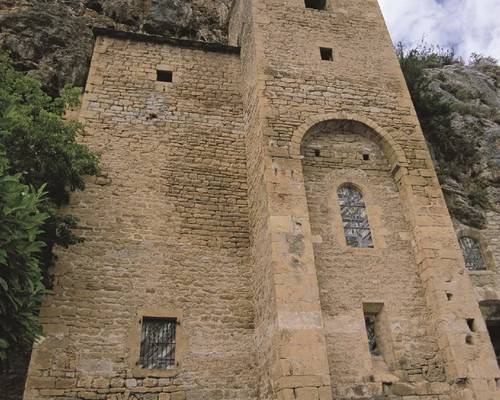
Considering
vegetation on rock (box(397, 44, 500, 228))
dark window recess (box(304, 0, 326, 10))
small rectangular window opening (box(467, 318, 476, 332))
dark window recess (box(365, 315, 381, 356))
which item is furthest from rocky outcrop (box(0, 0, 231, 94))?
small rectangular window opening (box(467, 318, 476, 332))

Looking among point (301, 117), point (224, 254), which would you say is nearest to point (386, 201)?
point (301, 117)

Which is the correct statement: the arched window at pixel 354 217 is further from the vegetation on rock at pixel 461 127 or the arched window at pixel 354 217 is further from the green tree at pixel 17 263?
the green tree at pixel 17 263

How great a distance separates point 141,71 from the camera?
1111cm

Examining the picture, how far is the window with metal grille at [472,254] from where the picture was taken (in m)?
10.9

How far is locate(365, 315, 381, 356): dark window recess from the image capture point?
7.56 meters

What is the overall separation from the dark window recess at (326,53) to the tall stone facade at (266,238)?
0.33ft

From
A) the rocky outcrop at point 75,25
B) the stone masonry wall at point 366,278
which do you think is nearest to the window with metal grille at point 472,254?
the stone masonry wall at point 366,278

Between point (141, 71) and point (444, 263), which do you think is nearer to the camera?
point (444, 263)

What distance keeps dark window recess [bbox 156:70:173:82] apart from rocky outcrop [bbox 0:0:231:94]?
7.57 feet

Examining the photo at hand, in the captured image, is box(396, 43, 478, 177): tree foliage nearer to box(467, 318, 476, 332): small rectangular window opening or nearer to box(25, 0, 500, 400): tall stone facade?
box(25, 0, 500, 400): tall stone facade

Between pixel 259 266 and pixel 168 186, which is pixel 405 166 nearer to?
pixel 259 266

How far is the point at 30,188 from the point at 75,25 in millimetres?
7712

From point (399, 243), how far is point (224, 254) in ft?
11.1

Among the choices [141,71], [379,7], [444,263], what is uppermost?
[379,7]
